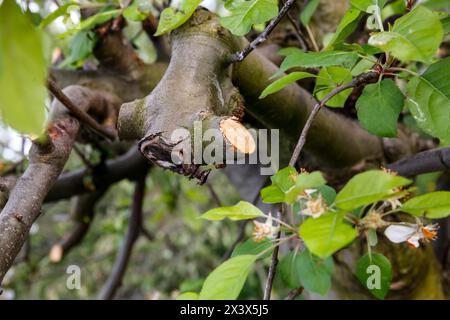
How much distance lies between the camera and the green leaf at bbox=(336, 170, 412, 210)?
0.40 metres

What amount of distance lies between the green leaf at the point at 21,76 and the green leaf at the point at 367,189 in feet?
0.85

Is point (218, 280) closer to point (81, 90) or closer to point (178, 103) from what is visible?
point (178, 103)

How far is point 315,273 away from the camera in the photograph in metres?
0.50

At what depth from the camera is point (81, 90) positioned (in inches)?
37.6

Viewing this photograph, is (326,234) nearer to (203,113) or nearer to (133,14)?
(203,113)

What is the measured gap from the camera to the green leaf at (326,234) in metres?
0.39

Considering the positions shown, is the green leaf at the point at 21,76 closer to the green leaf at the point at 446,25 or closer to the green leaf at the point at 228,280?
the green leaf at the point at 228,280

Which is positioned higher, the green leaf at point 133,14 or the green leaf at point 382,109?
the green leaf at point 133,14

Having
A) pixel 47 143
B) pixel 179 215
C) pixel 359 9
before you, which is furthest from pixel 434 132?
pixel 179 215

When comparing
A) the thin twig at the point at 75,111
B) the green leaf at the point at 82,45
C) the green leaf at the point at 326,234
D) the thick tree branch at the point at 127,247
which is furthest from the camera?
the thick tree branch at the point at 127,247

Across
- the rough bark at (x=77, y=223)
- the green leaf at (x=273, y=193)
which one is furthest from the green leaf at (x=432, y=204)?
the rough bark at (x=77, y=223)

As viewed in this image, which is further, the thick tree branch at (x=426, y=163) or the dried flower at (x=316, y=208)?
the thick tree branch at (x=426, y=163)

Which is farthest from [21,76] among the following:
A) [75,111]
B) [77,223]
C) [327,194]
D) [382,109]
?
[77,223]

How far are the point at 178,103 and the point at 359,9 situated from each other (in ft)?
0.76
